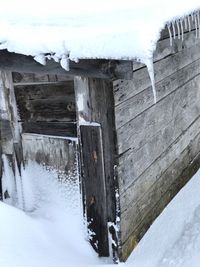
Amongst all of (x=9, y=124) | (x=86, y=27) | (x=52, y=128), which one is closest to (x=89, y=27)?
(x=86, y=27)

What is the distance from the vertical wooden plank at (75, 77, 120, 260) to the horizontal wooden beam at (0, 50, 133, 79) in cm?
27

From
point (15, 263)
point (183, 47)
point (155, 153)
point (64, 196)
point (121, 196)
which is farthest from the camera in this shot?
point (183, 47)

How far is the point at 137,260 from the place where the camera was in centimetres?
361

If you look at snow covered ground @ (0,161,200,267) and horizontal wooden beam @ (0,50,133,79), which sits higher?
horizontal wooden beam @ (0,50,133,79)

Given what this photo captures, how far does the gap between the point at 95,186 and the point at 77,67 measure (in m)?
1.00

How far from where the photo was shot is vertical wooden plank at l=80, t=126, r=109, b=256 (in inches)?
133

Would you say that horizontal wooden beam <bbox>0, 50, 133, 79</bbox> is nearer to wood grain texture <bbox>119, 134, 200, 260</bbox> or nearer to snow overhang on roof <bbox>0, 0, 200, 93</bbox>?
snow overhang on roof <bbox>0, 0, 200, 93</bbox>

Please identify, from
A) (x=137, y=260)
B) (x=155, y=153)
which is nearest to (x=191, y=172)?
(x=155, y=153)

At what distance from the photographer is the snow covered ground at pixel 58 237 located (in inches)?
135

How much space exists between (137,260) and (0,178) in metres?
1.37

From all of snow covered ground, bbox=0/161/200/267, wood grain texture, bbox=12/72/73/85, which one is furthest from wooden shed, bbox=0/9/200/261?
snow covered ground, bbox=0/161/200/267

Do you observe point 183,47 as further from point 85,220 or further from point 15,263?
point 15,263

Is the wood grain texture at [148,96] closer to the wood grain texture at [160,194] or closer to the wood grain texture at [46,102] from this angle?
the wood grain texture at [46,102]

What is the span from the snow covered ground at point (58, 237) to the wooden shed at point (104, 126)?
4.5 inches
